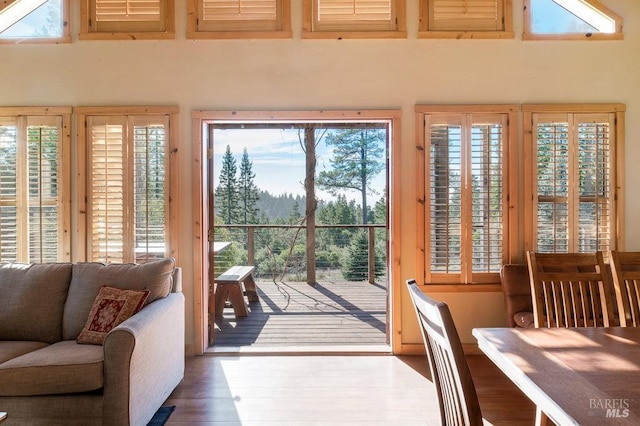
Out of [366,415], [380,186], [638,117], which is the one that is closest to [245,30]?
[380,186]

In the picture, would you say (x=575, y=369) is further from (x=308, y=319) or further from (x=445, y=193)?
(x=308, y=319)

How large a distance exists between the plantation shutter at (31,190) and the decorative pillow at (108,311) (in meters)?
1.17

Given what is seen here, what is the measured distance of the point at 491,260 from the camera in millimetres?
3039

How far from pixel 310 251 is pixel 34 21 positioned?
3802mm

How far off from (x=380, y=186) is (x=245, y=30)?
253 centimetres

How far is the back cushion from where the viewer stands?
234cm

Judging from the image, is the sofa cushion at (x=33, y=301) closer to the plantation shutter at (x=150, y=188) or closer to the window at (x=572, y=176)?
the plantation shutter at (x=150, y=188)

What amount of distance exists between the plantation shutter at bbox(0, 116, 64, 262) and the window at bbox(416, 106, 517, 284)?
325 centimetres

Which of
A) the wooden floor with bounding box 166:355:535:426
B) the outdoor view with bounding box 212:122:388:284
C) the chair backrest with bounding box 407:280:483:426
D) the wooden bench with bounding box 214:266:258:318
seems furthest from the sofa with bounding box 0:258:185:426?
the outdoor view with bounding box 212:122:388:284

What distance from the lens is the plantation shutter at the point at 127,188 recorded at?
3031 millimetres

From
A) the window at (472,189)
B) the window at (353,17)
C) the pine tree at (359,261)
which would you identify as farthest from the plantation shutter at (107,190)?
the pine tree at (359,261)

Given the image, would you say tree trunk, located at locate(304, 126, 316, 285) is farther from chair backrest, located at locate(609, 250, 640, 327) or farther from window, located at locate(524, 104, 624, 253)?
chair backrest, located at locate(609, 250, 640, 327)

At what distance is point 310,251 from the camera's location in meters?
4.89

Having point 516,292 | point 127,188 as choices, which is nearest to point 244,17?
point 127,188
